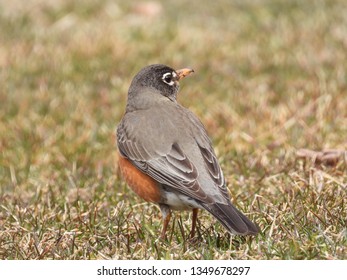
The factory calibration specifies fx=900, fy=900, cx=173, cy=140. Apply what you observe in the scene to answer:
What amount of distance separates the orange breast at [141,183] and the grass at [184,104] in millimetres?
249

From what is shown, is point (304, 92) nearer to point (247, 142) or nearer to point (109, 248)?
point (247, 142)

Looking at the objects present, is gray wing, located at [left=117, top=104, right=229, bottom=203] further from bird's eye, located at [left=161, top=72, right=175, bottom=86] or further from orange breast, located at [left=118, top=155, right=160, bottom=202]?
bird's eye, located at [left=161, top=72, right=175, bottom=86]

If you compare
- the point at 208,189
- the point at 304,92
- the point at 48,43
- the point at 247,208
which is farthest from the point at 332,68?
the point at 208,189

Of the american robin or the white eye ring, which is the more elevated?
the white eye ring

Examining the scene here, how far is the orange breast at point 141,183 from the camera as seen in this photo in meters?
6.16

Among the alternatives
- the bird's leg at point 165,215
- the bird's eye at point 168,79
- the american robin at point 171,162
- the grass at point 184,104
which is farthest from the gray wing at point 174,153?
the bird's eye at point 168,79

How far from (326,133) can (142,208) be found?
2.69m

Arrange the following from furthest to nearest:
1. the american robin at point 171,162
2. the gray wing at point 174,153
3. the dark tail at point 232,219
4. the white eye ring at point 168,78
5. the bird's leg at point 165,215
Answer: the white eye ring at point 168,78
the bird's leg at point 165,215
the gray wing at point 174,153
the american robin at point 171,162
the dark tail at point 232,219

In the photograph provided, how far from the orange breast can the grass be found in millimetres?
249

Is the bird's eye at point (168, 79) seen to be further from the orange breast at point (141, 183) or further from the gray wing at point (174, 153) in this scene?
the orange breast at point (141, 183)

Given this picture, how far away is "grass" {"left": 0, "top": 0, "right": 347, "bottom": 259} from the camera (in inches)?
234

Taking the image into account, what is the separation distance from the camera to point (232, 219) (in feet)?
18.0

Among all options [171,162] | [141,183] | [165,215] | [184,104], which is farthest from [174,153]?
[184,104]

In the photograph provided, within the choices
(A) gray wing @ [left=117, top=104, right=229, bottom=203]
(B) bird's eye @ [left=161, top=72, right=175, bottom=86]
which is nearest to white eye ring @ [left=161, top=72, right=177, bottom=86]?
(B) bird's eye @ [left=161, top=72, right=175, bottom=86]
